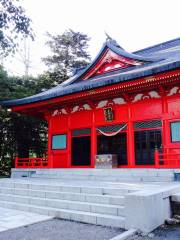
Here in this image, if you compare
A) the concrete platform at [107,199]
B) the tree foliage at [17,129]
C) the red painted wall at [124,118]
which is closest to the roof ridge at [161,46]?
the red painted wall at [124,118]

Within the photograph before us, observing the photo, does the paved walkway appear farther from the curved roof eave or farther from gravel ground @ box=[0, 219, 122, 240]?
the curved roof eave

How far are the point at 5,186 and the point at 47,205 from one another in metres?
3.36

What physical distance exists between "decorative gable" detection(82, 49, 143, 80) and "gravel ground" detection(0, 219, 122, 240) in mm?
10759

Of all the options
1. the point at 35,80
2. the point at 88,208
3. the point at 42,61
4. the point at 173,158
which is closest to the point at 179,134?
Answer: the point at 173,158

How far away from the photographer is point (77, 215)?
6516mm

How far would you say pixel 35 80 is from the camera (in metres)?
22.7

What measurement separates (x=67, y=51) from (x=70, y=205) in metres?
27.8

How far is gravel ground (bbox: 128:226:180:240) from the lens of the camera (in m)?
4.99

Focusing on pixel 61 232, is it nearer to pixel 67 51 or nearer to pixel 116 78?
pixel 116 78

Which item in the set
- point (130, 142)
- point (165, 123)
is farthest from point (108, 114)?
point (165, 123)

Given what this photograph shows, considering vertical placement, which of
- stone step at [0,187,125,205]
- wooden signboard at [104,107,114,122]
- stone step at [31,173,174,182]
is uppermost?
wooden signboard at [104,107,114,122]

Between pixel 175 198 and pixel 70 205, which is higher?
pixel 175 198

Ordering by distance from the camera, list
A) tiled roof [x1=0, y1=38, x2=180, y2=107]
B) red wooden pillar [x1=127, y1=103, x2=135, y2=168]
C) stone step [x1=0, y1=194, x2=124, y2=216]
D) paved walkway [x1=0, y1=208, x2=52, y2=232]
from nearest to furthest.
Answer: paved walkway [x1=0, y1=208, x2=52, y2=232], stone step [x1=0, y1=194, x2=124, y2=216], tiled roof [x1=0, y1=38, x2=180, y2=107], red wooden pillar [x1=127, y1=103, x2=135, y2=168]

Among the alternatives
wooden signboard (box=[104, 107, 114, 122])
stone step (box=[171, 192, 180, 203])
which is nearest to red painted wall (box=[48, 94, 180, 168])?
wooden signboard (box=[104, 107, 114, 122])
